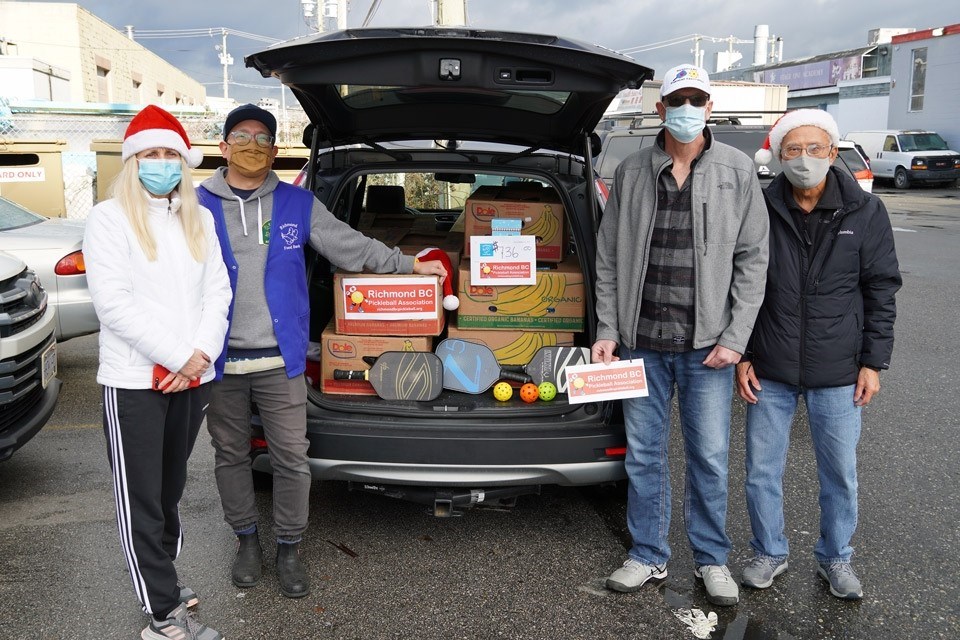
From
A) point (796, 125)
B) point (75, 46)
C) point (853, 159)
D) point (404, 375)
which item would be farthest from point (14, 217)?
point (75, 46)

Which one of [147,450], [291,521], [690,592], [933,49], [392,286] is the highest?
[933,49]

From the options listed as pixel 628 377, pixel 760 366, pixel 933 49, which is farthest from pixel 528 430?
pixel 933 49

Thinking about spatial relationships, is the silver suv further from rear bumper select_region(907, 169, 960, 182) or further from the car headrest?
rear bumper select_region(907, 169, 960, 182)

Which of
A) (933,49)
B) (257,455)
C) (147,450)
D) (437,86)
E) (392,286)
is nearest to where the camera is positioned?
(147,450)

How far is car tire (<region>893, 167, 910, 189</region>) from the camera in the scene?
2630 centimetres

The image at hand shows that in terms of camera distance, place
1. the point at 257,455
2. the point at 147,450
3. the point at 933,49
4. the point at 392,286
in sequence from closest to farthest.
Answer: the point at 147,450 → the point at 257,455 → the point at 392,286 → the point at 933,49

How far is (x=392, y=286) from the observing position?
363 centimetres

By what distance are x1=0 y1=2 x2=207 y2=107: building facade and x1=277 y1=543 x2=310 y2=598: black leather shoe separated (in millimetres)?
26222

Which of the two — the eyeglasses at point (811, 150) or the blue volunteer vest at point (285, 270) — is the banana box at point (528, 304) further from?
the eyeglasses at point (811, 150)

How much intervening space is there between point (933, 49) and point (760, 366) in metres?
32.3

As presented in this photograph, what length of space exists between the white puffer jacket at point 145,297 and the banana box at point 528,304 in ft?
4.14

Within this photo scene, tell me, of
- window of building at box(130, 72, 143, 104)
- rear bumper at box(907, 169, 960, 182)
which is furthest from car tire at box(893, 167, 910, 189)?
window of building at box(130, 72, 143, 104)

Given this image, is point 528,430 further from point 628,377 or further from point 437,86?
point 437,86

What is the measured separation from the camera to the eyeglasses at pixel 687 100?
304 cm
